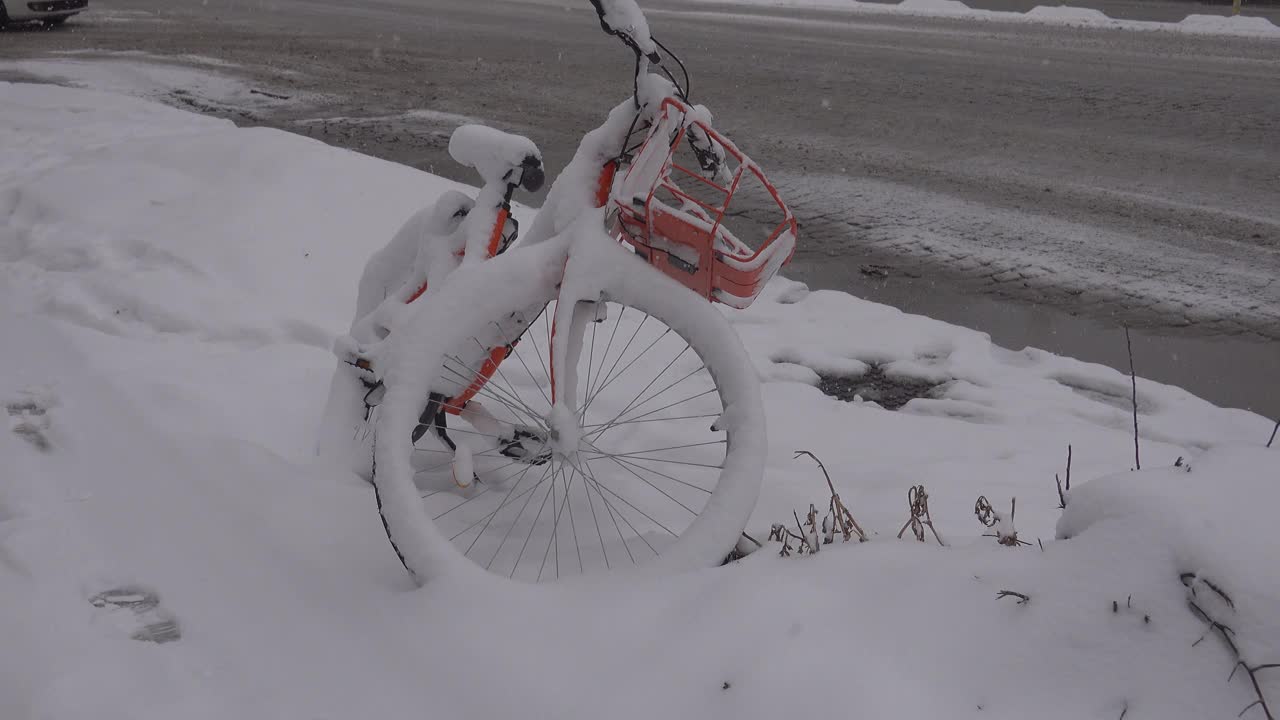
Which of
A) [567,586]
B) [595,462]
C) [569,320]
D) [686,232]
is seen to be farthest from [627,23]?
[595,462]

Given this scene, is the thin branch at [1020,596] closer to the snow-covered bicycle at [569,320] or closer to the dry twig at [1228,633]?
the dry twig at [1228,633]

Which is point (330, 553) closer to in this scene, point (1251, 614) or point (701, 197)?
point (1251, 614)

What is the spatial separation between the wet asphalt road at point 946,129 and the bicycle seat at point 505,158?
291 centimetres

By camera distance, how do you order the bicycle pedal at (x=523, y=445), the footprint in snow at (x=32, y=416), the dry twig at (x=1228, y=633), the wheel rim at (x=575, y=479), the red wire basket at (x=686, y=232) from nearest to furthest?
the dry twig at (x=1228, y=633)
the red wire basket at (x=686, y=232)
the wheel rim at (x=575, y=479)
the bicycle pedal at (x=523, y=445)
the footprint in snow at (x=32, y=416)

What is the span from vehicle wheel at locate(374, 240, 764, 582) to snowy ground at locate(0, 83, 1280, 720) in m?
0.22

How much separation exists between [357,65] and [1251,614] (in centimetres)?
1160

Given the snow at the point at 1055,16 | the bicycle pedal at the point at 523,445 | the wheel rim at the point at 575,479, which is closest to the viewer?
the wheel rim at the point at 575,479

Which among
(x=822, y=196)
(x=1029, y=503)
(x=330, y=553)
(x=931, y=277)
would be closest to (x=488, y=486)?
(x=330, y=553)

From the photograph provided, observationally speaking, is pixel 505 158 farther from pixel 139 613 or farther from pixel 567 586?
pixel 139 613

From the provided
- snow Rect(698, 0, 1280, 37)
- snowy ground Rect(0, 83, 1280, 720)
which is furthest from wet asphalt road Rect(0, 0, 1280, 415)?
snow Rect(698, 0, 1280, 37)

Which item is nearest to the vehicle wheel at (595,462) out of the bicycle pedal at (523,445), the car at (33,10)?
the bicycle pedal at (523,445)

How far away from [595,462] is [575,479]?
185 millimetres

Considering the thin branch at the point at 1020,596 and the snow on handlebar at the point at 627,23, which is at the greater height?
the snow on handlebar at the point at 627,23

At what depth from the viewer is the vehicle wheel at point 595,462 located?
2.35m
